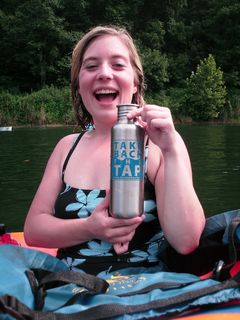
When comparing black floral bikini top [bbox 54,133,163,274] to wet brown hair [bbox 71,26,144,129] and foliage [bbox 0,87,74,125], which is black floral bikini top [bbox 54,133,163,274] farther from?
foliage [bbox 0,87,74,125]

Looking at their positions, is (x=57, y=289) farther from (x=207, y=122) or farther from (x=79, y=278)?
(x=207, y=122)

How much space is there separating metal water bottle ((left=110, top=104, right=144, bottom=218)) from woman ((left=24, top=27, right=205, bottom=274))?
22 mm

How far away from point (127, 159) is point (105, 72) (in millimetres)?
305

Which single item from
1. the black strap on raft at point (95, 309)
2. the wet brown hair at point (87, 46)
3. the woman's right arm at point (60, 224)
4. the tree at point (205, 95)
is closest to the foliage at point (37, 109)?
the tree at point (205, 95)

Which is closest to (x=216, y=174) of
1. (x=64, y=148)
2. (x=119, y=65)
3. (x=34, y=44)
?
(x=64, y=148)

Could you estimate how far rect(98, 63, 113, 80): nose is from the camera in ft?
4.03

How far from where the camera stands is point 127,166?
1.01 m

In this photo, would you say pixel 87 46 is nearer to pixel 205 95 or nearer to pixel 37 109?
pixel 37 109

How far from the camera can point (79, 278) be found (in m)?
1.04

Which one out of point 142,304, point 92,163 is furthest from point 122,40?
point 142,304

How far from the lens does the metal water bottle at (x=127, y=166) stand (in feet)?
3.33

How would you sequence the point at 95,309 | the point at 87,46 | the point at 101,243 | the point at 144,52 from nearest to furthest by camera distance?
the point at 95,309
the point at 101,243
the point at 87,46
the point at 144,52

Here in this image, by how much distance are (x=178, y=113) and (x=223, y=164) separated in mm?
13015

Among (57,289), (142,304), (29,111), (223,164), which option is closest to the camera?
(142,304)
